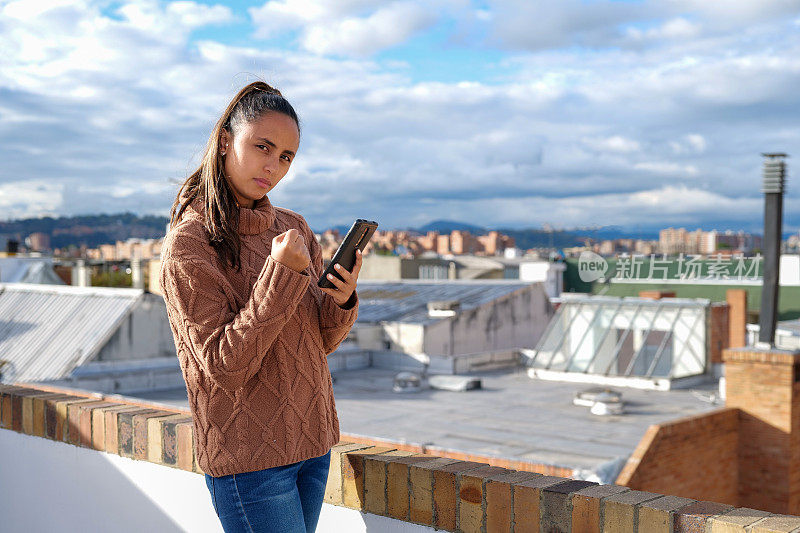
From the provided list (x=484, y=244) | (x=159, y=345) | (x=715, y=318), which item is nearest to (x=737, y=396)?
(x=715, y=318)

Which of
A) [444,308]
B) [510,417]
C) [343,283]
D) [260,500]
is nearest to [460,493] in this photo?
[260,500]

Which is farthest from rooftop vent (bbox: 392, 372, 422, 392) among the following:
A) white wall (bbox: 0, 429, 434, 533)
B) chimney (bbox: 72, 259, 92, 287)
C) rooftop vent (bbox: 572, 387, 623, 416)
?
chimney (bbox: 72, 259, 92, 287)

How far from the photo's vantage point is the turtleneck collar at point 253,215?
2.16 m

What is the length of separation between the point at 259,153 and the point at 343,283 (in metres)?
0.41

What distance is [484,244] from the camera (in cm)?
7419

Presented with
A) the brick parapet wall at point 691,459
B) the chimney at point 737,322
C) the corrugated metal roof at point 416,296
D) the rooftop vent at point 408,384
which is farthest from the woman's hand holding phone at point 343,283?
the chimney at point 737,322

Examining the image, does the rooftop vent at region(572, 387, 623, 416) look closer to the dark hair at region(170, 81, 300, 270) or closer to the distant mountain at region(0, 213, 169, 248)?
the dark hair at region(170, 81, 300, 270)

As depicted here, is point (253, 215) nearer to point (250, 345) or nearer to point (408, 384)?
point (250, 345)

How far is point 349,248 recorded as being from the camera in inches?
85.7

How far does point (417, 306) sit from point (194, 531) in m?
23.2

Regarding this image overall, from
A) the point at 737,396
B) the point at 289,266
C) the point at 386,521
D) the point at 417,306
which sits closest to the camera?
the point at 289,266

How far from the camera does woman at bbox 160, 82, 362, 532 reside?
76.4 inches

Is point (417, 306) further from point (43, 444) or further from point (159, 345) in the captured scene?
point (43, 444)

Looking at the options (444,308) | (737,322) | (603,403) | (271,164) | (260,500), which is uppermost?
(271,164)
